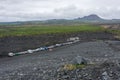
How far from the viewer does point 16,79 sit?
38.4m

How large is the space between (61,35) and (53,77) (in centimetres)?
9428

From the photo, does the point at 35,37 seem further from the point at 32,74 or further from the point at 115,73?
the point at 115,73

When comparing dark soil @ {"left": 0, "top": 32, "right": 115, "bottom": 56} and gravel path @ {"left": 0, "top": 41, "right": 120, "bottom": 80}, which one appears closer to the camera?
gravel path @ {"left": 0, "top": 41, "right": 120, "bottom": 80}

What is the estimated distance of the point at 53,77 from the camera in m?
36.4

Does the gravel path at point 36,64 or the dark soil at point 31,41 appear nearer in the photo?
the gravel path at point 36,64

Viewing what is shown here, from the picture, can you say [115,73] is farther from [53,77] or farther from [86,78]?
[53,77]

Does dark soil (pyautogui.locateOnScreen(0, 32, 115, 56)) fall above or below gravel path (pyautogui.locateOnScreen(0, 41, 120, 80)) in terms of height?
Result: below

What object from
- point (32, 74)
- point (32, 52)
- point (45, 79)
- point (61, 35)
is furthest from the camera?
point (61, 35)

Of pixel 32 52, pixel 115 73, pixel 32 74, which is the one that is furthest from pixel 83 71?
pixel 32 52

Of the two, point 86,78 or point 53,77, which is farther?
point 53,77

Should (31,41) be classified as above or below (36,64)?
below

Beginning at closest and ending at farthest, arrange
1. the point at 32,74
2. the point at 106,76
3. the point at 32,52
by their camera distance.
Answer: the point at 106,76 → the point at 32,74 → the point at 32,52

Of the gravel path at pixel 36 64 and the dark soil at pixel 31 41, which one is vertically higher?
the gravel path at pixel 36 64

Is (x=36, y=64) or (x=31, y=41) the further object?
(x=31, y=41)
